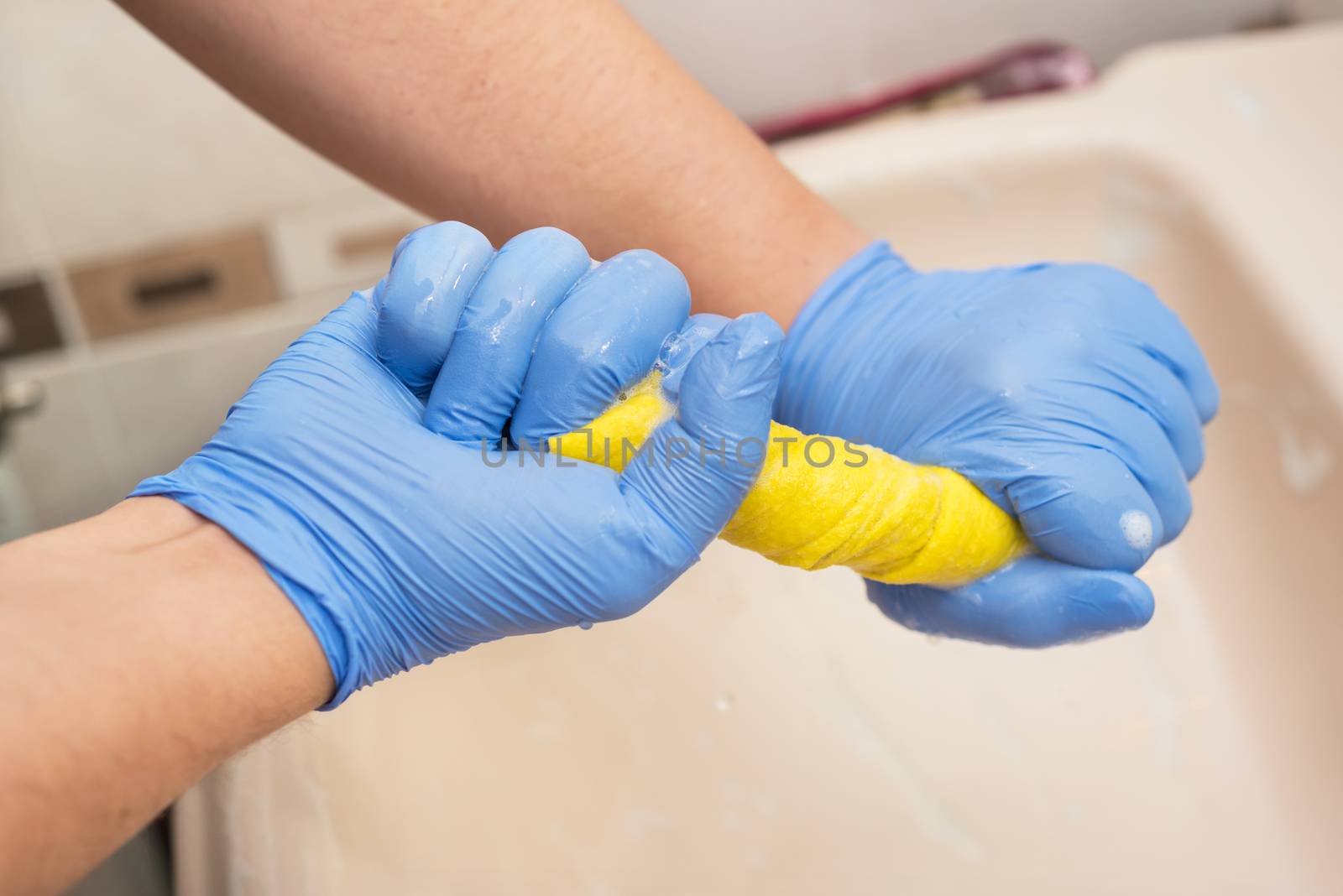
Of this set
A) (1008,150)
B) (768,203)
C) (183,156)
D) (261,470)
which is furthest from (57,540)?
(1008,150)

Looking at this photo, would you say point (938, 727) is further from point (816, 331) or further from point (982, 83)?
point (982, 83)

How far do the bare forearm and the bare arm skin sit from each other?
280mm

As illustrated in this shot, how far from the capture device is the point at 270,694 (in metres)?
0.40

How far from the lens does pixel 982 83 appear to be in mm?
1029

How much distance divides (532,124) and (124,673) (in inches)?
15.2

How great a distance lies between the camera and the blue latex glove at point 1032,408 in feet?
1.74

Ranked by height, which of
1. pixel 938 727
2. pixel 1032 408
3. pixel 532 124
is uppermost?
pixel 532 124

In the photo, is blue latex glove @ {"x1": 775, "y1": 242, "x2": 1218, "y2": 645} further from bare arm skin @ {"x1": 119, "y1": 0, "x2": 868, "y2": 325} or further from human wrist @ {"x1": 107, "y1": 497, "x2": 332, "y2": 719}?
human wrist @ {"x1": 107, "y1": 497, "x2": 332, "y2": 719}

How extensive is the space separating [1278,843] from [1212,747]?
0.07 metres

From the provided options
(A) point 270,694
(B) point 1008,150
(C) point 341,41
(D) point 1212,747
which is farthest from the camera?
(B) point 1008,150

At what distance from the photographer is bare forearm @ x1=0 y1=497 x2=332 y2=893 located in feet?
1.08

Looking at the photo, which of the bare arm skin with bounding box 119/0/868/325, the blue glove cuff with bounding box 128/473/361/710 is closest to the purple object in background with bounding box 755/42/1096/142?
the bare arm skin with bounding box 119/0/868/325

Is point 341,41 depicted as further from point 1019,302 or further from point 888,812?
point 888,812

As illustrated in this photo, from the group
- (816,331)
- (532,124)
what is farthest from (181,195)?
(816,331)
